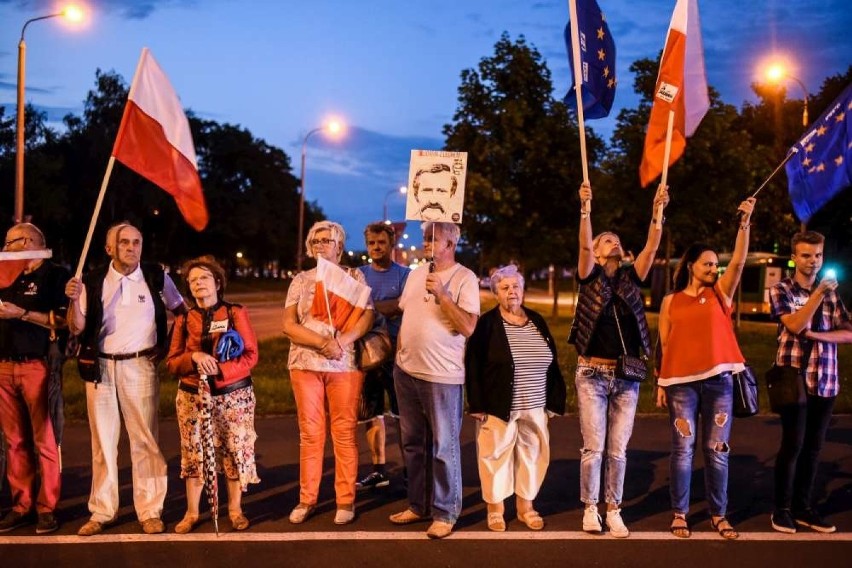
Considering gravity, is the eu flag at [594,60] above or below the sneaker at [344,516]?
above

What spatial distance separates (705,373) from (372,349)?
7.53 ft

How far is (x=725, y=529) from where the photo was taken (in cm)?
543

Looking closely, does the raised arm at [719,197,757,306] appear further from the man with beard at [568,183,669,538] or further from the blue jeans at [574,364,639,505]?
the blue jeans at [574,364,639,505]

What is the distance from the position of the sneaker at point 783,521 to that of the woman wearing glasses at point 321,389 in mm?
2943

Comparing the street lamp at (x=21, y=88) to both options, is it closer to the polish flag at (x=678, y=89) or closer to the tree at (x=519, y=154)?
the tree at (x=519, y=154)

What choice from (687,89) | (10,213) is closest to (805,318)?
(687,89)

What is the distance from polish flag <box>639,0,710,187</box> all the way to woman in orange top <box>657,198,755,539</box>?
3.03 ft

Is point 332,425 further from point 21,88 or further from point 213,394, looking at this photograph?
point 21,88

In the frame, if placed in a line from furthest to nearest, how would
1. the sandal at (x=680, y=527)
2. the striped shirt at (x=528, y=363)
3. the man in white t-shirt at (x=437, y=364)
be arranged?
1. the striped shirt at (x=528, y=363)
2. the man in white t-shirt at (x=437, y=364)
3. the sandal at (x=680, y=527)

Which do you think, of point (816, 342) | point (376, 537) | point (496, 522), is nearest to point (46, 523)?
point (376, 537)

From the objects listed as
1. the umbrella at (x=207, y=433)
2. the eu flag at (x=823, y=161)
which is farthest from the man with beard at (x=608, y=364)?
the umbrella at (x=207, y=433)

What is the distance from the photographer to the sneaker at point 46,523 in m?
5.44

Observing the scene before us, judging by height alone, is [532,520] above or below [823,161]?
below

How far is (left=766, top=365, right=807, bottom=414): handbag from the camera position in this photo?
5.62 metres
